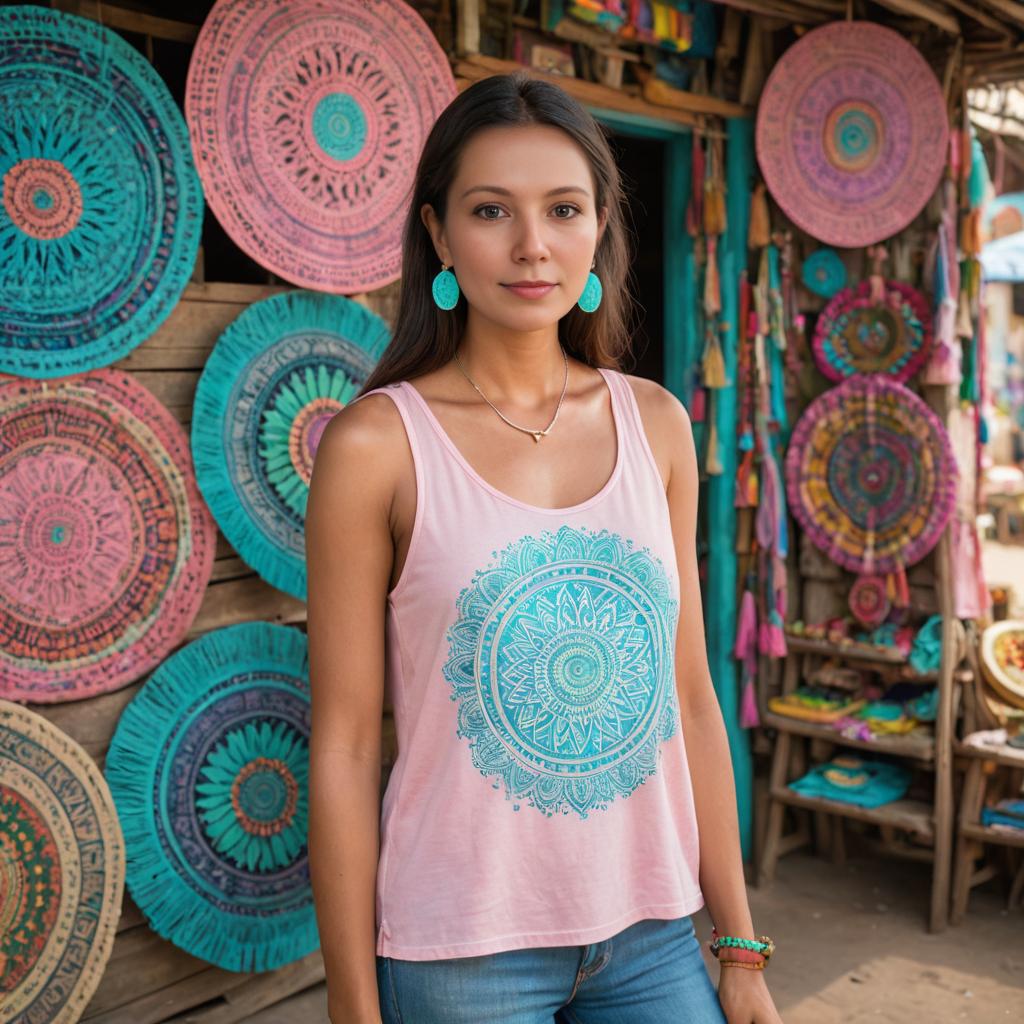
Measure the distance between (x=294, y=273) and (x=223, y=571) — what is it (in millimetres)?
691

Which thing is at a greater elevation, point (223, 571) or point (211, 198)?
point (211, 198)

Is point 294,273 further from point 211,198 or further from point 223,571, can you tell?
point 223,571

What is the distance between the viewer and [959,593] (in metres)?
3.62

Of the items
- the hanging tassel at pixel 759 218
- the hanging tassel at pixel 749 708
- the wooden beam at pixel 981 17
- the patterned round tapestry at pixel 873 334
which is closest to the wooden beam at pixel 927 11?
the wooden beam at pixel 981 17

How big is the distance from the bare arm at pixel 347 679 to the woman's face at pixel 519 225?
0.22m

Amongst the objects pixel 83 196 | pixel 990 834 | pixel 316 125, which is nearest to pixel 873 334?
pixel 990 834

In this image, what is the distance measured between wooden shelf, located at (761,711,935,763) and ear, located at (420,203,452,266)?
8.81ft

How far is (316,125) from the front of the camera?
257 cm

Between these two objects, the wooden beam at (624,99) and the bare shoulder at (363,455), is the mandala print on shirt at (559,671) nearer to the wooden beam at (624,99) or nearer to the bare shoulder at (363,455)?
the bare shoulder at (363,455)

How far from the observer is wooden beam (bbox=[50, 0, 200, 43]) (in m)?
2.25

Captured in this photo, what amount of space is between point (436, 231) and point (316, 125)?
4.01 ft

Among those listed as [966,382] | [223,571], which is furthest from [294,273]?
[966,382]

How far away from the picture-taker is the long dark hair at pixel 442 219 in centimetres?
144

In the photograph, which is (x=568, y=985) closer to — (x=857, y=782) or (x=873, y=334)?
(x=857, y=782)
